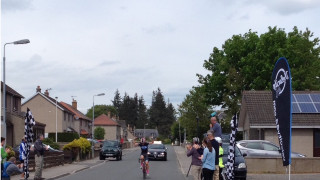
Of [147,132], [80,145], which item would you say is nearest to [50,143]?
[80,145]

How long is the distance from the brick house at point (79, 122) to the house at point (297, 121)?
52.0m

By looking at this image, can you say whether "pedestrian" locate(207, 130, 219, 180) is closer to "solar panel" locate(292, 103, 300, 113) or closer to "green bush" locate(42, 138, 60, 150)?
"solar panel" locate(292, 103, 300, 113)

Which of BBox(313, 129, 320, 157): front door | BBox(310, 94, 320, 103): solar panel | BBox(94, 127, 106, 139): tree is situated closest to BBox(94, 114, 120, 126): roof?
BBox(94, 127, 106, 139): tree

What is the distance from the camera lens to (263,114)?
3616cm

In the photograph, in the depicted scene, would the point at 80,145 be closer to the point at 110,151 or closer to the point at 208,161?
the point at 110,151

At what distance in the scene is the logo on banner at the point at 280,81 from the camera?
42.4 feet

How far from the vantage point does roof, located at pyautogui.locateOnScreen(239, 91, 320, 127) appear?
3441 centimetres

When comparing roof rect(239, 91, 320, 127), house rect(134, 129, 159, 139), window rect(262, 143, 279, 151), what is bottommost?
house rect(134, 129, 159, 139)

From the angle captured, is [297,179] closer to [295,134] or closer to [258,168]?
[258,168]

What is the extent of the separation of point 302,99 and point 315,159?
11.7 m

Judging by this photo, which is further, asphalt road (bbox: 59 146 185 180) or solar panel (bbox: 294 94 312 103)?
solar panel (bbox: 294 94 312 103)

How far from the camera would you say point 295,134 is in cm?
3459

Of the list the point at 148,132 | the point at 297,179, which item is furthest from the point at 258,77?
the point at 148,132

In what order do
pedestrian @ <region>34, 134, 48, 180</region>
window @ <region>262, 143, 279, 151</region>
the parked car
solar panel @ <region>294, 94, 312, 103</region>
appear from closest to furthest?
pedestrian @ <region>34, 134, 48, 180</region>
the parked car
window @ <region>262, 143, 279, 151</region>
solar panel @ <region>294, 94, 312, 103</region>
